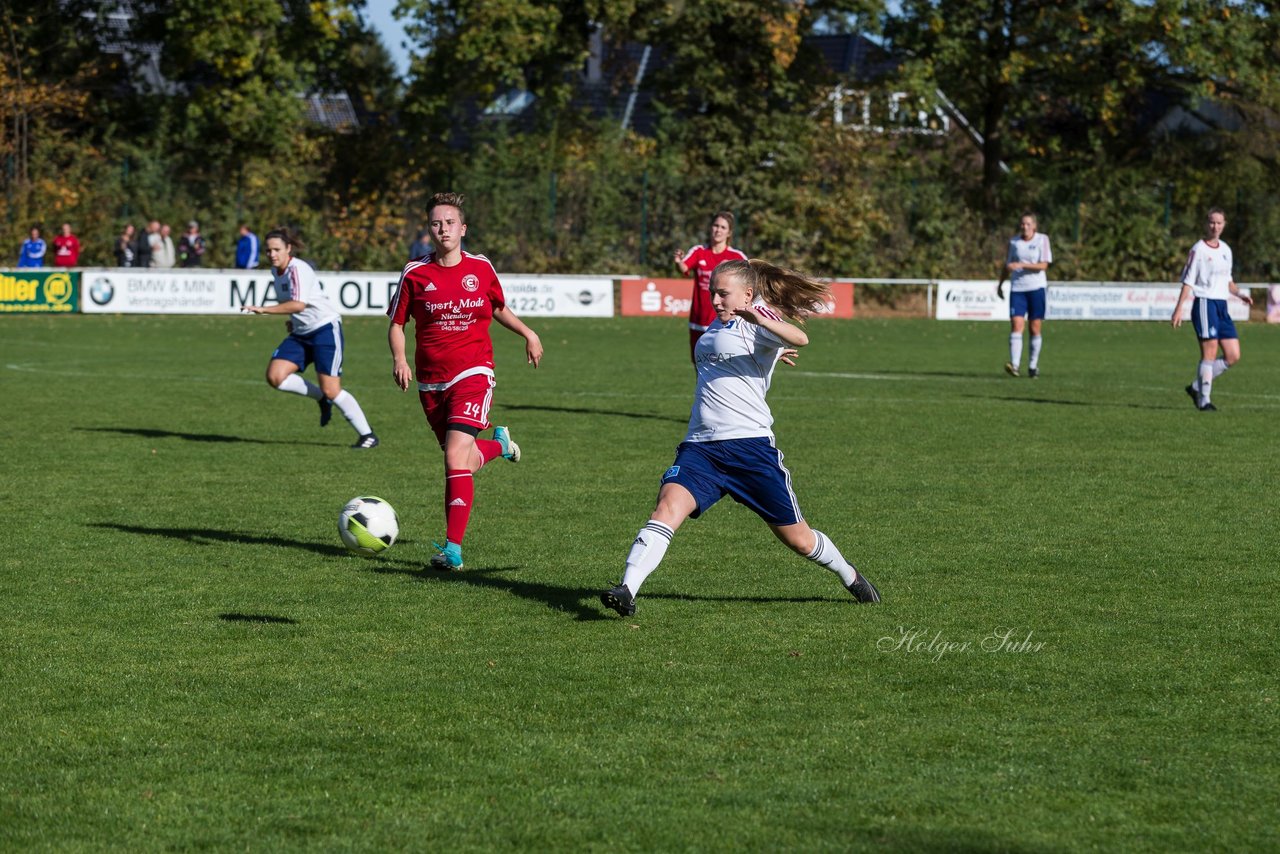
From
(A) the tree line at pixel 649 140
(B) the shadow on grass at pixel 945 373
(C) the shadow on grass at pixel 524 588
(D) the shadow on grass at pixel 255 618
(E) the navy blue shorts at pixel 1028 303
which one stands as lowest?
(D) the shadow on grass at pixel 255 618

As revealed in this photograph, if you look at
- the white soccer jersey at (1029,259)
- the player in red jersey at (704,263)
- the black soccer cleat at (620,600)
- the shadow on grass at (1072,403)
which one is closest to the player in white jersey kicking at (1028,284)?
the white soccer jersey at (1029,259)

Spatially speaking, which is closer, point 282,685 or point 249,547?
point 282,685

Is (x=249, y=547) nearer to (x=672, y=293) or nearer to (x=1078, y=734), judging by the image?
(x=1078, y=734)

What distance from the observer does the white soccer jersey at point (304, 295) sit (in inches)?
552

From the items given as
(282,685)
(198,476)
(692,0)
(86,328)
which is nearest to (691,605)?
(282,685)

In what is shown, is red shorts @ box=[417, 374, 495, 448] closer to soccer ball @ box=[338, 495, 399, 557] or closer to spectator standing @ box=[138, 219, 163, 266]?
soccer ball @ box=[338, 495, 399, 557]

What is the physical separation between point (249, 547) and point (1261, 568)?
5225 mm

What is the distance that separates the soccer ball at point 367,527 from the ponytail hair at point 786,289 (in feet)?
8.28

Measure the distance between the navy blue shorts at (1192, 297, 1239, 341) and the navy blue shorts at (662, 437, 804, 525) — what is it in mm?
10405

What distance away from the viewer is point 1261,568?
832 centimetres

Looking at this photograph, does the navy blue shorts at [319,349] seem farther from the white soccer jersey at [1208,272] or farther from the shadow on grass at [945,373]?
the shadow on grass at [945,373]

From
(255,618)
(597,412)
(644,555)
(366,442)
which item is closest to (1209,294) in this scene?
(597,412)

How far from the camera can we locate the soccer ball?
333 inches

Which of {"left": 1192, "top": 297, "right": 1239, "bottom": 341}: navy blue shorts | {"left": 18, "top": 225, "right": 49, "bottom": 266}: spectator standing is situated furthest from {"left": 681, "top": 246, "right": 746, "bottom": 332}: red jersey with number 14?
{"left": 18, "top": 225, "right": 49, "bottom": 266}: spectator standing
